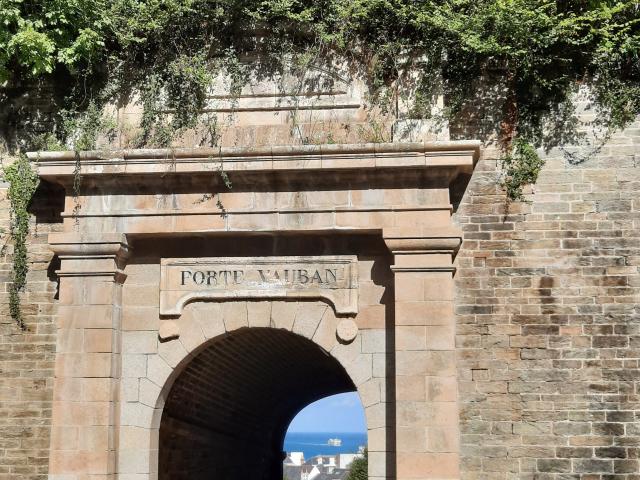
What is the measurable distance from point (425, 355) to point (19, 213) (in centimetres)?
477

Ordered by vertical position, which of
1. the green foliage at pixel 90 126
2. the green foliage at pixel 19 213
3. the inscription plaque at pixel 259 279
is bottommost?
the inscription plaque at pixel 259 279

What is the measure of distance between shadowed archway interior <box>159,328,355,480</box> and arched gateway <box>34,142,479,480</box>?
0.31 metres

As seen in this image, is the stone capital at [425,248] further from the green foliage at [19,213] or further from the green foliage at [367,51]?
the green foliage at [19,213]

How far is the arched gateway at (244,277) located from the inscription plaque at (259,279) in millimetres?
15

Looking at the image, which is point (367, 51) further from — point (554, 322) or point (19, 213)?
point (19, 213)

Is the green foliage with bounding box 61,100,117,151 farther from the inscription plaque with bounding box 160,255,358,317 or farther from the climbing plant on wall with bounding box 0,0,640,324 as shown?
the inscription plaque with bounding box 160,255,358,317

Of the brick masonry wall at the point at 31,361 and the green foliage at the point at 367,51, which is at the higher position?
the green foliage at the point at 367,51

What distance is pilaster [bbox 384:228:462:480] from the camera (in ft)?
30.0

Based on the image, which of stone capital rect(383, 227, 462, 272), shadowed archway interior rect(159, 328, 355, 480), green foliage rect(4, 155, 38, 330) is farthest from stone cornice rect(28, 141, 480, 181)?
shadowed archway interior rect(159, 328, 355, 480)

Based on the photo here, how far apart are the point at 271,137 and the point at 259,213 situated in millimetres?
888

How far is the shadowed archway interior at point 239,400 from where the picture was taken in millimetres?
10734

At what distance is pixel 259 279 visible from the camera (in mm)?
10070

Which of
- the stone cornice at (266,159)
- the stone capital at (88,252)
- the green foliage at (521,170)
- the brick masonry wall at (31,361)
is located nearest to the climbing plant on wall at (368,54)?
the green foliage at (521,170)

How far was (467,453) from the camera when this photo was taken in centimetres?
933
